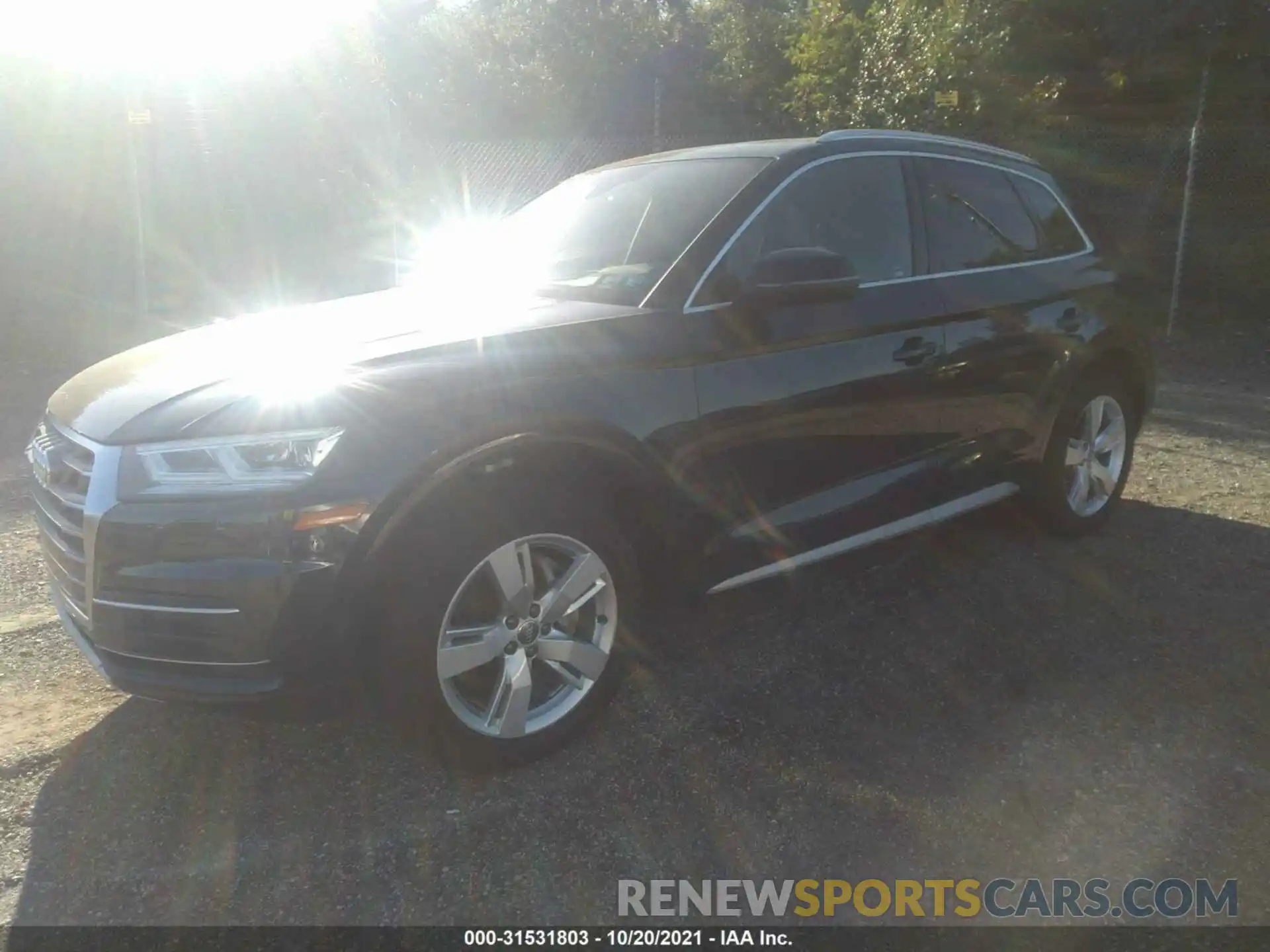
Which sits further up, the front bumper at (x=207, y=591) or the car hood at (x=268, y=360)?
the car hood at (x=268, y=360)

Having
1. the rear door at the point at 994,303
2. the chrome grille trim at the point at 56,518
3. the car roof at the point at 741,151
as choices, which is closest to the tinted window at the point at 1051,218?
the rear door at the point at 994,303

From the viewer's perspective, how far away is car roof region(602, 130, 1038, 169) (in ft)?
12.9

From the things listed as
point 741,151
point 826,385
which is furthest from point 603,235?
point 826,385

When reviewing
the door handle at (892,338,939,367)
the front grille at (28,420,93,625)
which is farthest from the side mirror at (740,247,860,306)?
the front grille at (28,420,93,625)

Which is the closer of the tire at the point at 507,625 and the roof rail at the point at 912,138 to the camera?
the tire at the point at 507,625

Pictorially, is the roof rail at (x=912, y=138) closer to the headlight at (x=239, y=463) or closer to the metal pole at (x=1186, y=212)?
the headlight at (x=239, y=463)

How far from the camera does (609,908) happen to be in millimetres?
2592

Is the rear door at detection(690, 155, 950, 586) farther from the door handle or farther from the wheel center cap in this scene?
the wheel center cap

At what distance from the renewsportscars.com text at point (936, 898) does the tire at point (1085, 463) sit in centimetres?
238

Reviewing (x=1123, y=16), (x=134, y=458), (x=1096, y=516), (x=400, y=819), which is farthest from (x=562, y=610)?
(x=1123, y=16)

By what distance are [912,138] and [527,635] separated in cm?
262

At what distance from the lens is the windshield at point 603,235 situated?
3.57m

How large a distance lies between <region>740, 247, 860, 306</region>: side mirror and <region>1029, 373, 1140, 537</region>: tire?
1845 millimetres

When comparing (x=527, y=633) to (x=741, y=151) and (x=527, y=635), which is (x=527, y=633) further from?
(x=741, y=151)
